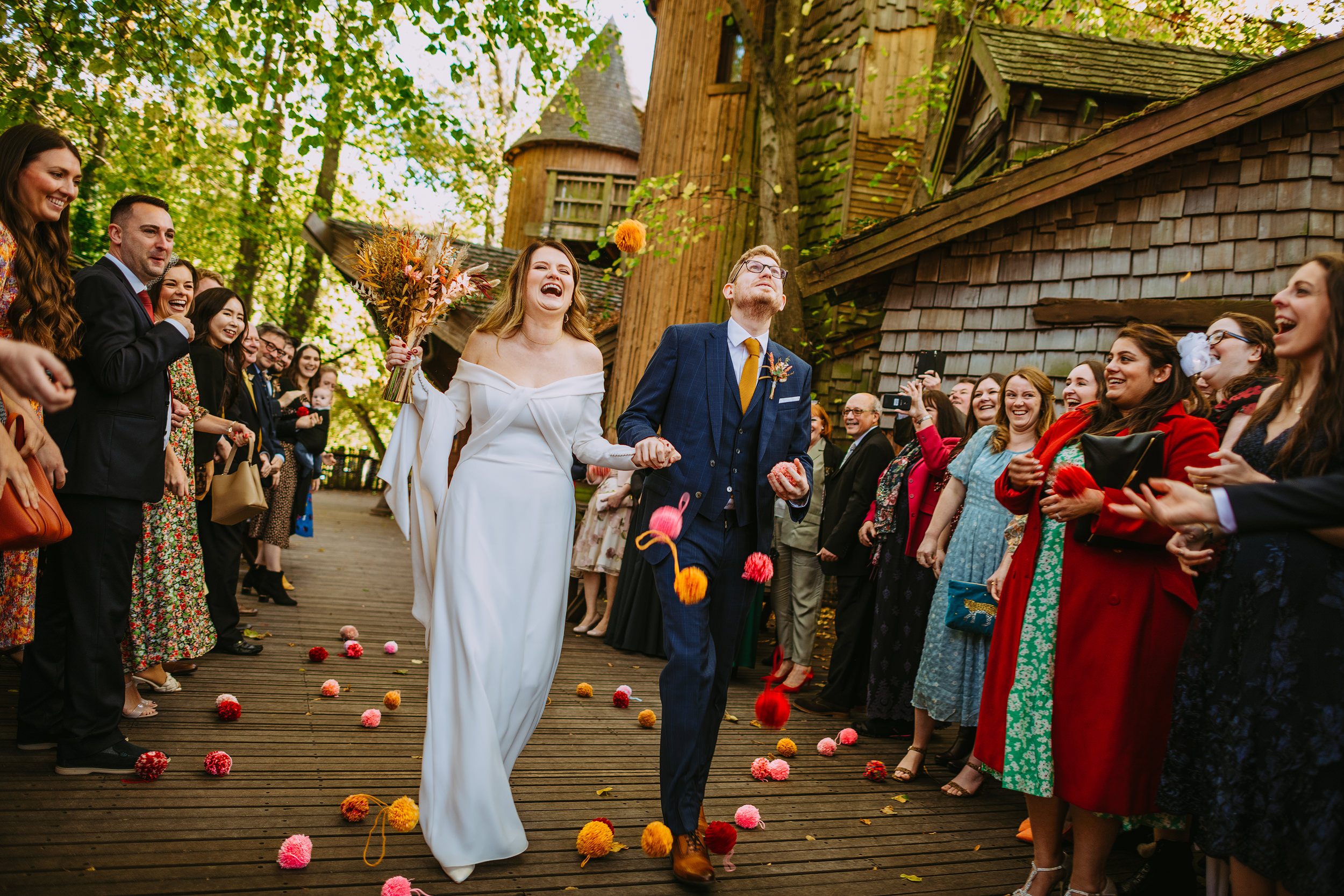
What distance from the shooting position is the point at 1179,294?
21.3ft

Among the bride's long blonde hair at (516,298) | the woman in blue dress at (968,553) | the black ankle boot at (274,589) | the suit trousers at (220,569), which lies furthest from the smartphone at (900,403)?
the black ankle boot at (274,589)

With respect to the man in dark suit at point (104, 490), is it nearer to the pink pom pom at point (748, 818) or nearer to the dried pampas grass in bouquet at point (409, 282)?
the dried pampas grass in bouquet at point (409, 282)

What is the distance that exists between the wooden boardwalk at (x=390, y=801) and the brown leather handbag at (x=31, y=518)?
39.6 inches

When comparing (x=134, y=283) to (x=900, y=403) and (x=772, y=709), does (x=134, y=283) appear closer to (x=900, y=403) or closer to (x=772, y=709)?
(x=772, y=709)

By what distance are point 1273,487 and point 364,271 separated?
3.17 meters

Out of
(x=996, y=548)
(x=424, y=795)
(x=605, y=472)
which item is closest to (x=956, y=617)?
(x=996, y=548)

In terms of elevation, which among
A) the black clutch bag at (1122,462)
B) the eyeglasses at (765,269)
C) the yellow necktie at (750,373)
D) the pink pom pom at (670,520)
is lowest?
the pink pom pom at (670,520)

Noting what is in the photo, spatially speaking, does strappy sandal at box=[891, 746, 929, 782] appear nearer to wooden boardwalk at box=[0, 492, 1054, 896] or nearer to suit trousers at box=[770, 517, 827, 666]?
wooden boardwalk at box=[0, 492, 1054, 896]

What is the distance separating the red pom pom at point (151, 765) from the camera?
10.8ft

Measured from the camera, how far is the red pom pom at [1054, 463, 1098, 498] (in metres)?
2.86

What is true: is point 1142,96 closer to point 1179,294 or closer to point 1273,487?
point 1179,294

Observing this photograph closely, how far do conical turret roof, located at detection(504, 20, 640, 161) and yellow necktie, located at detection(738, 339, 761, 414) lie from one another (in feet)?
67.1

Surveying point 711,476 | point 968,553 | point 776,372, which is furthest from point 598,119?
point 711,476

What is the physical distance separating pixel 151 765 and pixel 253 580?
4.85 meters
